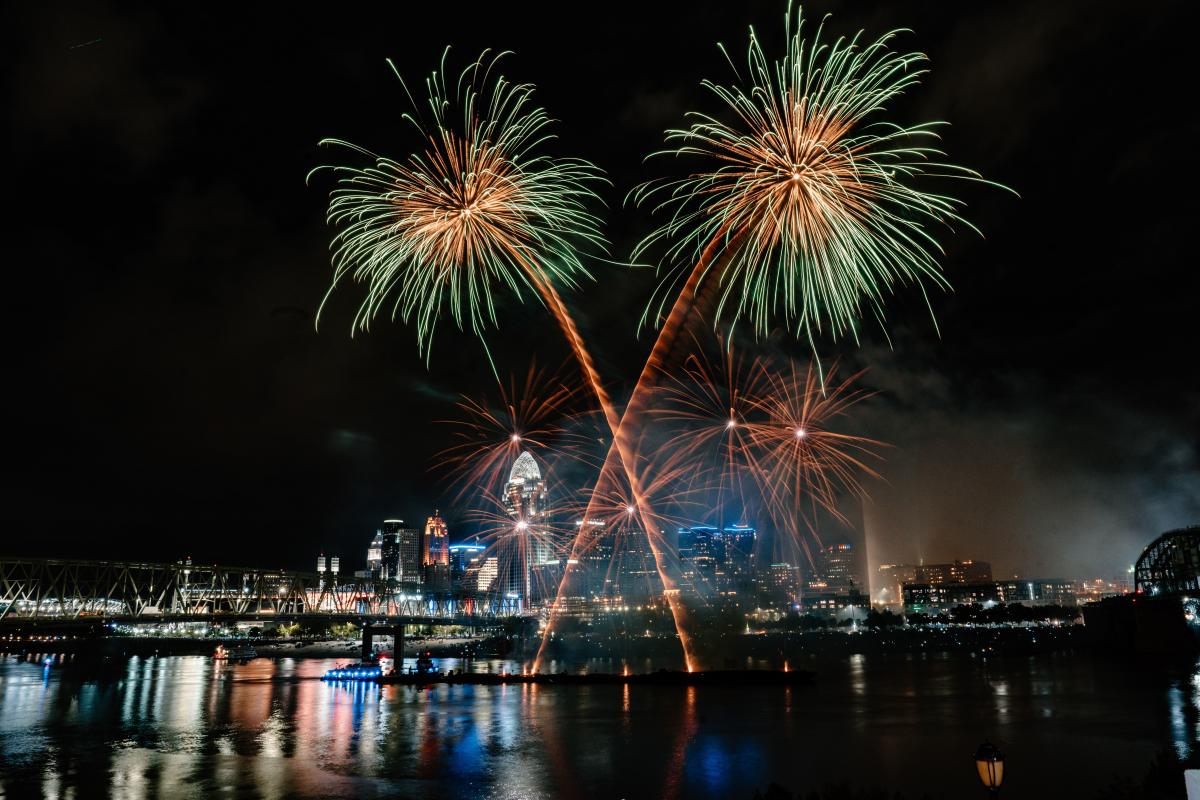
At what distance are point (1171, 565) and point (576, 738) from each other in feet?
398

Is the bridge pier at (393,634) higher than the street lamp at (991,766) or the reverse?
the reverse

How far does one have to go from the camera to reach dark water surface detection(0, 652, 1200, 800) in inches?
951

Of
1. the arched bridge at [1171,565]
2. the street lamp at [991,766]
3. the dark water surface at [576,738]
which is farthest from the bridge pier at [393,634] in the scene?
the arched bridge at [1171,565]

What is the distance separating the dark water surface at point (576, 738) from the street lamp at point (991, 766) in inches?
579

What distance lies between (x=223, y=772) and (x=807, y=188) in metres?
26.9

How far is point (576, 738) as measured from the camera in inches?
1266

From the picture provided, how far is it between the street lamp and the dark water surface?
48.2ft

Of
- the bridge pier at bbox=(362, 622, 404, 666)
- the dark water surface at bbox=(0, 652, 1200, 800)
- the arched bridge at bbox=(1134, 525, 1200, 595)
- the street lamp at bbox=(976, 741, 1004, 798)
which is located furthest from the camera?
the arched bridge at bbox=(1134, 525, 1200, 595)

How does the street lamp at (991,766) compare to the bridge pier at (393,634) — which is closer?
the street lamp at (991,766)

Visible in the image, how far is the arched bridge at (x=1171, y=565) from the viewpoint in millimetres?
109562

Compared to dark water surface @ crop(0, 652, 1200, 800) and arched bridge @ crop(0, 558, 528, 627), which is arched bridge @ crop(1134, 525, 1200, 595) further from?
arched bridge @ crop(0, 558, 528, 627)

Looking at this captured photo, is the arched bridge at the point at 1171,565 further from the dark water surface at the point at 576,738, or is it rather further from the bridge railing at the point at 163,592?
the bridge railing at the point at 163,592

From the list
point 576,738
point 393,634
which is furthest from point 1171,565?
point 576,738

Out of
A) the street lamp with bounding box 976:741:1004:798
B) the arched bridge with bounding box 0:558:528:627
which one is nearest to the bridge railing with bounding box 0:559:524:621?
the arched bridge with bounding box 0:558:528:627
